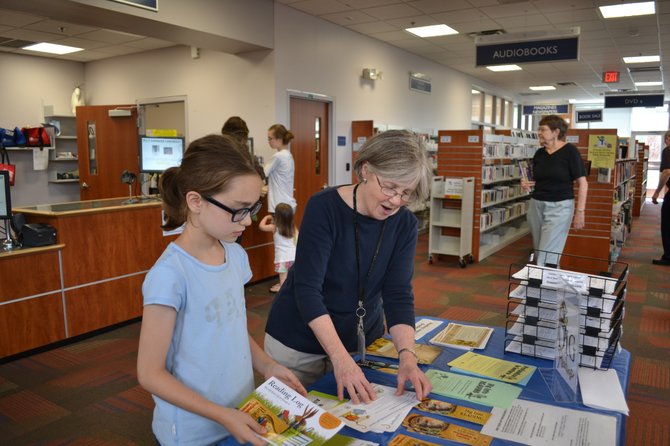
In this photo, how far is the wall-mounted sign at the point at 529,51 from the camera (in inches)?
241

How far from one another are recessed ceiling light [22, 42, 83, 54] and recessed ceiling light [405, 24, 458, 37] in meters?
5.43

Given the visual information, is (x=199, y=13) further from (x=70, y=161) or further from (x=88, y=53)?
(x=70, y=161)

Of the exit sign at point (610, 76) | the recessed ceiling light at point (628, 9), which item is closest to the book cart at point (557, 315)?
the recessed ceiling light at point (628, 9)

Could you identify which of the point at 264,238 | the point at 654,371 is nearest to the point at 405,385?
the point at 654,371

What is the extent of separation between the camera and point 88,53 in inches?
340

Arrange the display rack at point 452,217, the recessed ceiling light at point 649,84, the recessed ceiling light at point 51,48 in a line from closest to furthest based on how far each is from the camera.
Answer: the display rack at point 452,217, the recessed ceiling light at point 51,48, the recessed ceiling light at point 649,84

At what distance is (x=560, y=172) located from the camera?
4703 mm

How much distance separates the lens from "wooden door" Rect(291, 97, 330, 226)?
710cm

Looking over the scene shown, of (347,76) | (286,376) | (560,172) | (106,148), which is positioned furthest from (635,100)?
(286,376)

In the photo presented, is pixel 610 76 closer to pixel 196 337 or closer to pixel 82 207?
pixel 82 207

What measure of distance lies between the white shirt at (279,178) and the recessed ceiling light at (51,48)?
16.7 ft

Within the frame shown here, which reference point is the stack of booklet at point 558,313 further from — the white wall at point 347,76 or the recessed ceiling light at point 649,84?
the recessed ceiling light at point 649,84

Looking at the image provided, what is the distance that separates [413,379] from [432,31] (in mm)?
7648

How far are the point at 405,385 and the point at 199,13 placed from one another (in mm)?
5082
